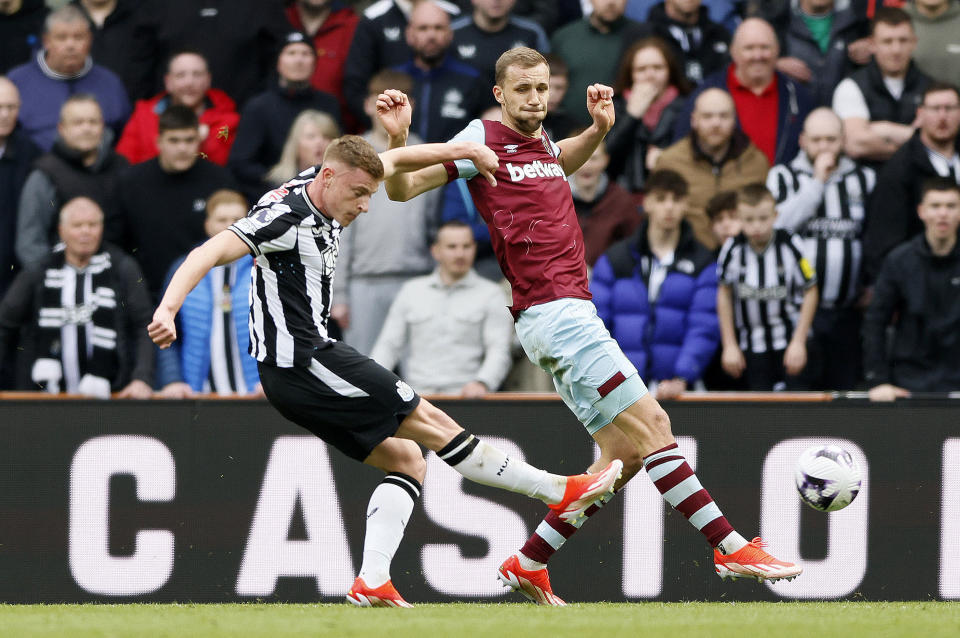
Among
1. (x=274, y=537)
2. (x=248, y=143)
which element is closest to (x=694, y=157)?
(x=248, y=143)

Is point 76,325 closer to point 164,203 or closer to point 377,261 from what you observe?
point 164,203

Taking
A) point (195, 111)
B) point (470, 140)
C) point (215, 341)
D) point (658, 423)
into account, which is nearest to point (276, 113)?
point (195, 111)

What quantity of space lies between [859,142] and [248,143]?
178 inches

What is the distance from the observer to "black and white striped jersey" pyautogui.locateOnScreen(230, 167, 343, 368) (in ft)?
22.4

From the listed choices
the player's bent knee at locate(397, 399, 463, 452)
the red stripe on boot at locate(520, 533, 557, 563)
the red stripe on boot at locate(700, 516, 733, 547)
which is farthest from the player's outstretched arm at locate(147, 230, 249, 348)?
the red stripe on boot at locate(700, 516, 733, 547)

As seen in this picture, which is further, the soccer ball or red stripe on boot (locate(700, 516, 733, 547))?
the soccer ball

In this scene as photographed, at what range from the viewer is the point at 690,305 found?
10.0 meters

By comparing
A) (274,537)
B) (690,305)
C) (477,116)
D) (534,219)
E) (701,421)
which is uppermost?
(477,116)

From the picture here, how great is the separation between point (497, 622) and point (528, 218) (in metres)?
2.10

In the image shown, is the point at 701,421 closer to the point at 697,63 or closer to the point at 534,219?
the point at 534,219

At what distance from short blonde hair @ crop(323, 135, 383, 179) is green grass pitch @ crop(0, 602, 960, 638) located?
202 cm

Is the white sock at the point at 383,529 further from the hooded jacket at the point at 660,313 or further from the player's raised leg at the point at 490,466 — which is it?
the hooded jacket at the point at 660,313

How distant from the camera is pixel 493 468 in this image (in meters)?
7.13

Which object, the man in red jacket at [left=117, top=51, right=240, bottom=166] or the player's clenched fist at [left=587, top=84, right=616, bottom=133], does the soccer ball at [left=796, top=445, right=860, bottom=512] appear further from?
the man in red jacket at [left=117, top=51, right=240, bottom=166]
